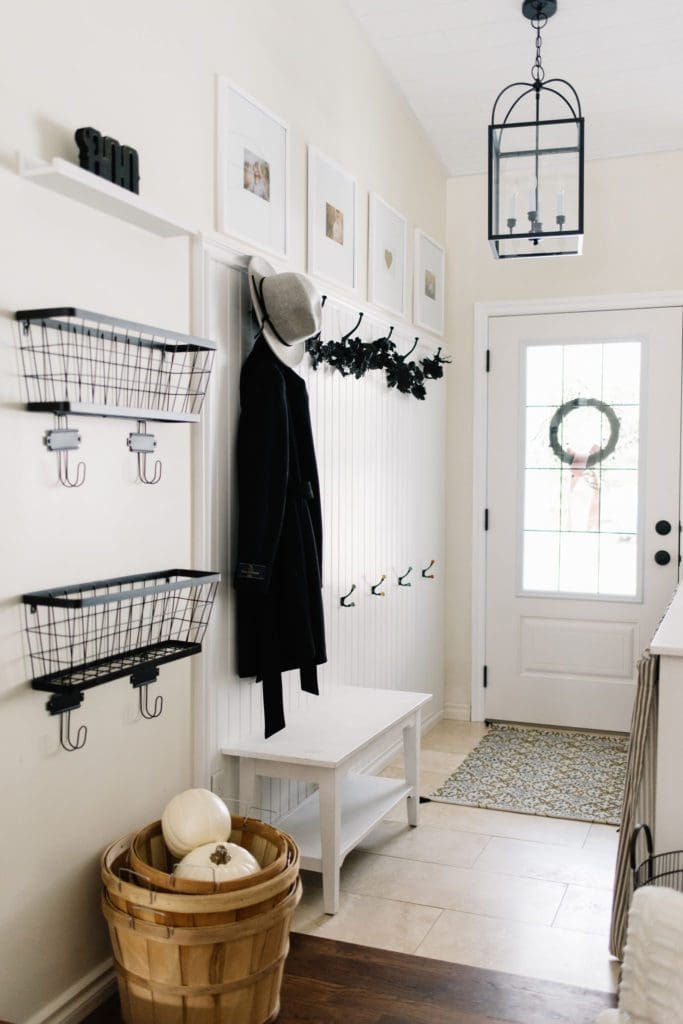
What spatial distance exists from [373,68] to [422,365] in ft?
3.99

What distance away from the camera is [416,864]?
121 inches

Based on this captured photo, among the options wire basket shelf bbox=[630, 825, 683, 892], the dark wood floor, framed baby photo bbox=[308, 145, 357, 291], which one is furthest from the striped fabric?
framed baby photo bbox=[308, 145, 357, 291]

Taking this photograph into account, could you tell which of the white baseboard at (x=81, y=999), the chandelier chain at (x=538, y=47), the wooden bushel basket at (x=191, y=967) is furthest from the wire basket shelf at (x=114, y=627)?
the chandelier chain at (x=538, y=47)

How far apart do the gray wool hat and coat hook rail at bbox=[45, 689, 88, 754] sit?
119cm

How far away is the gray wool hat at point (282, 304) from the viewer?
8.91 ft

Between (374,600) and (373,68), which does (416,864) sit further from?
(373,68)

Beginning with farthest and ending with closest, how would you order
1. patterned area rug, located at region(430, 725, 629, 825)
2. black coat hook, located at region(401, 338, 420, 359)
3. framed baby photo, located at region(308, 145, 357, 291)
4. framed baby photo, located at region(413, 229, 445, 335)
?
framed baby photo, located at region(413, 229, 445, 335) < black coat hook, located at region(401, 338, 420, 359) < patterned area rug, located at region(430, 725, 629, 825) < framed baby photo, located at region(308, 145, 357, 291)

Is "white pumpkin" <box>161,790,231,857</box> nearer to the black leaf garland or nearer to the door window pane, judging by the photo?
the black leaf garland

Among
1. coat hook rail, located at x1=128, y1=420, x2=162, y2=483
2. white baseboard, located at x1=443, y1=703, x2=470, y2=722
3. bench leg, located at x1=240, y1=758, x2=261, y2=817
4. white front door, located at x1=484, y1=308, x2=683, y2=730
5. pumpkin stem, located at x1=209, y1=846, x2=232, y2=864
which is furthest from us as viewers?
white baseboard, located at x1=443, y1=703, x2=470, y2=722

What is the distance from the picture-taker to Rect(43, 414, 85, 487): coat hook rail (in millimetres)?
1970

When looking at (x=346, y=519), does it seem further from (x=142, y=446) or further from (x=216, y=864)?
(x=216, y=864)

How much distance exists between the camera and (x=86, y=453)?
2.11 m

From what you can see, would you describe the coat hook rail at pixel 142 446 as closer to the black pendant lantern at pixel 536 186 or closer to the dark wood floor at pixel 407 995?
the dark wood floor at pixel 407 995

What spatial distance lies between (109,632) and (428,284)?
112 inches
